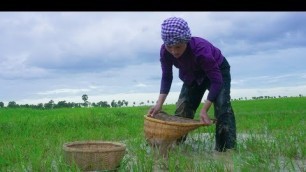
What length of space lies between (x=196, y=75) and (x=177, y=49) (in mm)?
637

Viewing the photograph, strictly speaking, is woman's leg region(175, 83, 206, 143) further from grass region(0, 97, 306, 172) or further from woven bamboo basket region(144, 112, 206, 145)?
woven bamboo basket region(144, 112, 206, 145)

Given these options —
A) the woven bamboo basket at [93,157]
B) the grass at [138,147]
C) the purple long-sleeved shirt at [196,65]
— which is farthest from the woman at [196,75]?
the woven bamboo basket at [93,157]

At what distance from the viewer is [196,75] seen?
18.5 feet

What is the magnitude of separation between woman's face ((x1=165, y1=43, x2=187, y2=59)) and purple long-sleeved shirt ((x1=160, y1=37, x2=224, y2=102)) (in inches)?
4.7

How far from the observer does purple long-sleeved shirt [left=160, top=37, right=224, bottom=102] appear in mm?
5165

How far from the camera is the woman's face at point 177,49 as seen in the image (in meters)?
5.07

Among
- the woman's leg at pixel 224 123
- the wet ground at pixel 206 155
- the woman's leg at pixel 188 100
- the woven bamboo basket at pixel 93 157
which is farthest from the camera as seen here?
the woman's leg at pixel 188 100

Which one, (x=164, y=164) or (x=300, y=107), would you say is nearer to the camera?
(x=164, y=164)

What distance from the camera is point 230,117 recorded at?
5762 mm

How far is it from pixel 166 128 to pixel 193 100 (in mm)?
1248

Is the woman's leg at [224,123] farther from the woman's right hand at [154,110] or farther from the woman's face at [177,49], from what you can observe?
the woman's face at [177,49]
